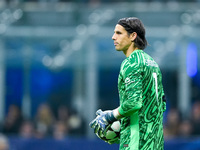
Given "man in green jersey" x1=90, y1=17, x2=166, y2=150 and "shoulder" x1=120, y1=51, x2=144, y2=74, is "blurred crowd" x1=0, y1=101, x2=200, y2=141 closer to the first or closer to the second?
"man in green jersey" x1=90, y1=17, x2=166, y2=150

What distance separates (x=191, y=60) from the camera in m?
13.7

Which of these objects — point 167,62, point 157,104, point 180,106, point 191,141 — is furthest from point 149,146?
point 167,62

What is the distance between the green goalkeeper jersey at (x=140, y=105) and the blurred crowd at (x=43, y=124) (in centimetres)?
662

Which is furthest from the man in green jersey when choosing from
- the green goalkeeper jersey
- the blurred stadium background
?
the blurred stadium background

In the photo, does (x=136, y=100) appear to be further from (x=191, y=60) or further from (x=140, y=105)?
(x=191, y=60)

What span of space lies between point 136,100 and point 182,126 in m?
6.86

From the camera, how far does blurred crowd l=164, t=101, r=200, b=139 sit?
1174cm

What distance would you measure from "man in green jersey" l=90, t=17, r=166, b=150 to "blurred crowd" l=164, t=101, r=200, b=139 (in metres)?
6.47

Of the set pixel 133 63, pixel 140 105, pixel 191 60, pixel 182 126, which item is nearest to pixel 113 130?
pixel 140 105

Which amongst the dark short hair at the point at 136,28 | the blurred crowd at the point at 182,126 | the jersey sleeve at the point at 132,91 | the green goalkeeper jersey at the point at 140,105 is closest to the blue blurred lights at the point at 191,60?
the blurred crowd at the point at 182,126

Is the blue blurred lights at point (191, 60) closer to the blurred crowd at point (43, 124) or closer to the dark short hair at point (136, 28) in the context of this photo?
the blurred crowd at point (43, 124)

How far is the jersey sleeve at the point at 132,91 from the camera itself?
508 cm

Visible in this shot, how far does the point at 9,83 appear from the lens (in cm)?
1353

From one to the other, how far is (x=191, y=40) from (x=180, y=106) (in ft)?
4.65
